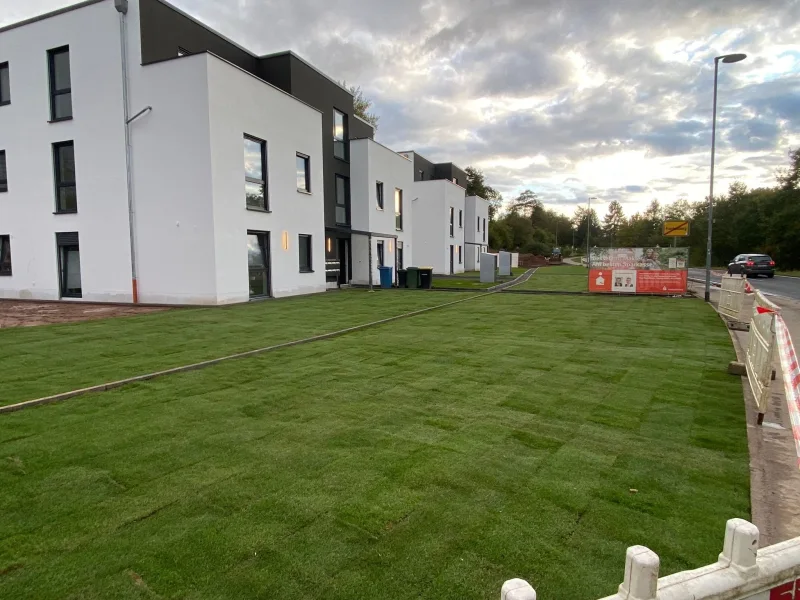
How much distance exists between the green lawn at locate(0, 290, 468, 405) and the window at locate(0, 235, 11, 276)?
10.1m

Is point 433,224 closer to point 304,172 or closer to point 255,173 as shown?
point 304,172

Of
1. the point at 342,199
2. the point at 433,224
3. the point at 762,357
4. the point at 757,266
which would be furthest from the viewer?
→ the point at 433,224

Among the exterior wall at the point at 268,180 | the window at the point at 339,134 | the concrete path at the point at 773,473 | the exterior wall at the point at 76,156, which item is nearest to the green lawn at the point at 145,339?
the exterior wall at the point at 268,180

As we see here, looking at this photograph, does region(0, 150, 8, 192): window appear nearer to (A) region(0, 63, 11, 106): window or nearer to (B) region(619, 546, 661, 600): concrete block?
(A) region(0, 63, 11, 106): window

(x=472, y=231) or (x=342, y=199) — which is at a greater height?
(x=342, y=199)

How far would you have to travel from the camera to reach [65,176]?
57.5 feet

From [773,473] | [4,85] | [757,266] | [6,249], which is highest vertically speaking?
[4,85]

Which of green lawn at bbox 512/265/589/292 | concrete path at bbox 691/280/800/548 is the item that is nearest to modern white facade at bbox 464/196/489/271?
green lawn at bbox 512/265/589/292

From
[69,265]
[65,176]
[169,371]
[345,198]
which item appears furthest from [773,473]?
[345,198]

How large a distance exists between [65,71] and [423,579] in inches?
836

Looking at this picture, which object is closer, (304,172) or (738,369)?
(738,369)

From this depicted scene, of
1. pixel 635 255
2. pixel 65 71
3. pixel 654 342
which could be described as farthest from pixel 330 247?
pixel 654 342

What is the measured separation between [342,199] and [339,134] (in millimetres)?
3243

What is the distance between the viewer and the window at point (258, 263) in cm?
1705
